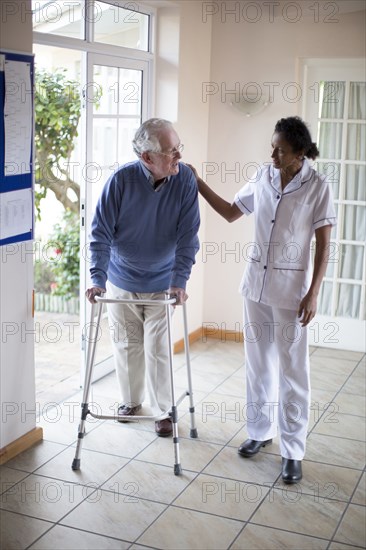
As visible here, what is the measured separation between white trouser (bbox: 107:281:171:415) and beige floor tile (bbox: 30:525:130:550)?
3.43 feet

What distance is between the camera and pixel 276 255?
346 cm

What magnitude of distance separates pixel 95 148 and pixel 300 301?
1811mm

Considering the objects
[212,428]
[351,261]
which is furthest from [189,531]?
[351,261]

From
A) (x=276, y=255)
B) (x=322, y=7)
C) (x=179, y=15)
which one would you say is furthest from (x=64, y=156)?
(x=276, y=255)

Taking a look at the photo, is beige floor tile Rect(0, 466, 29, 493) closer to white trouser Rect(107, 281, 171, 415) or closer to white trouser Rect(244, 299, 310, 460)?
white trouser Rect(107, 281, 171, 415)

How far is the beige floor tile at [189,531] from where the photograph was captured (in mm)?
2994

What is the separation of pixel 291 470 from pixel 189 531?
69cm

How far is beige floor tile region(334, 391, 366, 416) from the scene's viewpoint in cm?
445

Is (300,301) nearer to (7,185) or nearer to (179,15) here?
(7,185)

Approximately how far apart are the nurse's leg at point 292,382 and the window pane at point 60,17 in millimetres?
2063

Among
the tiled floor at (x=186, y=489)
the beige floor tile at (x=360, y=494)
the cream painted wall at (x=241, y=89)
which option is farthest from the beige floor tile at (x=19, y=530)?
the cream painted wall at (x=241, y=89)

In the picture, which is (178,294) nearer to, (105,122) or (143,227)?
(143,227)

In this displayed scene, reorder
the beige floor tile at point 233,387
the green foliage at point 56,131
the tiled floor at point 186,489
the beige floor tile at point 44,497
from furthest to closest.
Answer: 1. the green foliage at point 56,131
2. the beige floor tile at point 233,387
3. the beige floor tile at point 44,497
4. the tiled floor at point 186,489

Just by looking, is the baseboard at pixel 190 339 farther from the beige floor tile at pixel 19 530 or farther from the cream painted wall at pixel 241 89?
the beige floor tile at pixel 19 530
